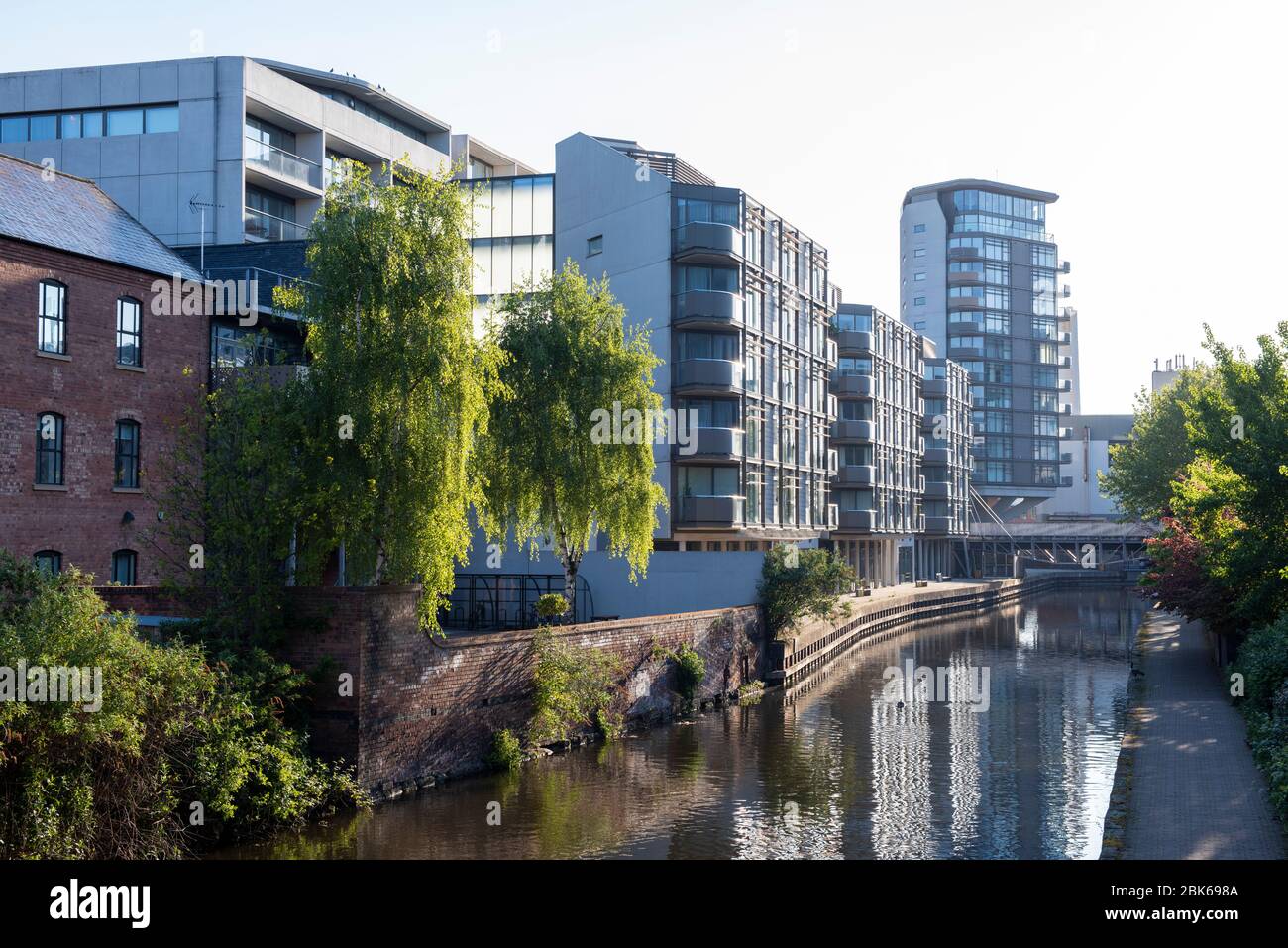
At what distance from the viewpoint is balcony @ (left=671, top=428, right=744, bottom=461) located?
1892 inches

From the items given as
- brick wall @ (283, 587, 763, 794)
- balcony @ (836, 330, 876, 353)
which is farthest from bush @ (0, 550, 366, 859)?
balcony @ (836, 330, 876, 353)

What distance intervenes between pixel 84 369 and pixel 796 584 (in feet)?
77.7

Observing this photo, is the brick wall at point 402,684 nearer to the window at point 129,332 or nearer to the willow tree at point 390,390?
the willow tree at point 390,390

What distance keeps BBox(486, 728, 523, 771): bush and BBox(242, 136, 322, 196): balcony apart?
A: 3382cm

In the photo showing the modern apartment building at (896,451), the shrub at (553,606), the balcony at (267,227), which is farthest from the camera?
the modern apartment building at (896,451)

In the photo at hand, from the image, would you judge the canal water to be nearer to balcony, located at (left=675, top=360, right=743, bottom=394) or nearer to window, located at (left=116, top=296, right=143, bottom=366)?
window, located at (left=116, top=296, right=143, bottom=366)

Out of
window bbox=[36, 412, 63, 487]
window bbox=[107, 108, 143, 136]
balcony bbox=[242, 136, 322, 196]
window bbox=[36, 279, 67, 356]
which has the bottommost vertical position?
window bbox=[36, 412, 63, 487]

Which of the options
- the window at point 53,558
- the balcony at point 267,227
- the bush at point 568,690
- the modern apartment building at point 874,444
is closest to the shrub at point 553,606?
the bush at point 568,690

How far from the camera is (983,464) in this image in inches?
4547

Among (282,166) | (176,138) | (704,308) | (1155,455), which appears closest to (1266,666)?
(704,308)

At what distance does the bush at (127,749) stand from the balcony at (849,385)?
55.3 m

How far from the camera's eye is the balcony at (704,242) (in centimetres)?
4734

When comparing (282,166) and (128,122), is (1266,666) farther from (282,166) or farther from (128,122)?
(128,122)

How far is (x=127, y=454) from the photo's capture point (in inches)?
1161
